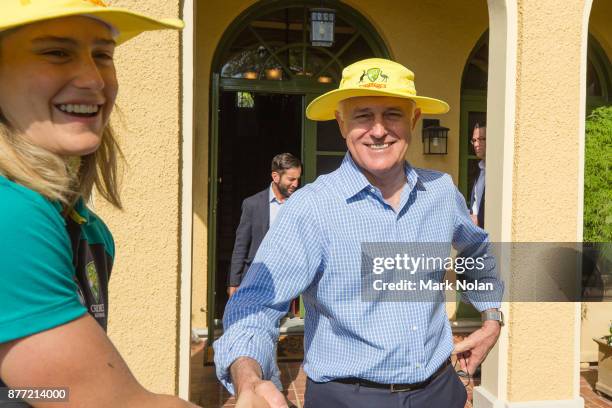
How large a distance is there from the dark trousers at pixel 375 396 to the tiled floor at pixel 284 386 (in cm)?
252

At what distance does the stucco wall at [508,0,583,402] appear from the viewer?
395 cm

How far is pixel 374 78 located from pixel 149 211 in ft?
6.16

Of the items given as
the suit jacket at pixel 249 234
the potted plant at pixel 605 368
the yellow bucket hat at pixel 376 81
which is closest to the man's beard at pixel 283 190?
the suit jacket at pixel 249 234

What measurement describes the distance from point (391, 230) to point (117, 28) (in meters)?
1.26

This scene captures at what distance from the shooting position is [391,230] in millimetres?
2109

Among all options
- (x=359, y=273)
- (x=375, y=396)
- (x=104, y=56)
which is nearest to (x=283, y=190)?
(x=359, y=273)

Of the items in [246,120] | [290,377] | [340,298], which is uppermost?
[246,120]

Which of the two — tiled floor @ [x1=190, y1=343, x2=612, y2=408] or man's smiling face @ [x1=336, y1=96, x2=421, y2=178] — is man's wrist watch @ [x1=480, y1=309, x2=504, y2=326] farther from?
tiled floor @ [x1=190, y1=343, x2=612, y2=408]

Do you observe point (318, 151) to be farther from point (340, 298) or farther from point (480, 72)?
point (340, 298)

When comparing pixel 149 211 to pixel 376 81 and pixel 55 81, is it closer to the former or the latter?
pixel 376 81

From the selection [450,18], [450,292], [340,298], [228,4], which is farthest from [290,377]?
[450,18]

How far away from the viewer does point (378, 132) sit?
213 cm

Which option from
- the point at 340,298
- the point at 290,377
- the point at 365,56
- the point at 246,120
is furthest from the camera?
the point at 246,120

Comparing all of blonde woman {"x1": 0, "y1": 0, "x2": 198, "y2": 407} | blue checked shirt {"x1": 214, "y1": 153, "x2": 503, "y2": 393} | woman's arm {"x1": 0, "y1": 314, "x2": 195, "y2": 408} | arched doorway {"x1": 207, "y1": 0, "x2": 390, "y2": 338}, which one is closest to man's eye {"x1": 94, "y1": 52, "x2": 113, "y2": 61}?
blonde woman {"x1": 0, "y1": 0, "x2": 198, "y2": 407}
